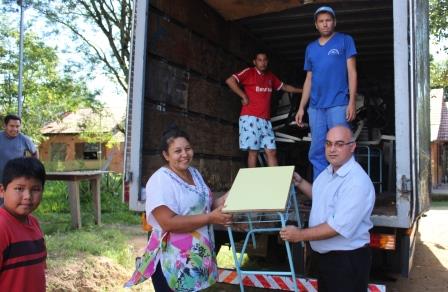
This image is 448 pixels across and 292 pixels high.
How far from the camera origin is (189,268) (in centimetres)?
254

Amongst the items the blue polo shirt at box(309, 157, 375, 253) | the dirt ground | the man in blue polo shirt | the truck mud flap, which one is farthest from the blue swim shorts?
the blue polo shirt at box(309, 157, 375, 253)

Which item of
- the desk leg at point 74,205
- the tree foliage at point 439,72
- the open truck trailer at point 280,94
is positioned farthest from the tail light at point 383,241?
the tree foliage at point 439,72

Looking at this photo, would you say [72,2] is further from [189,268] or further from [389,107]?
[189,268]

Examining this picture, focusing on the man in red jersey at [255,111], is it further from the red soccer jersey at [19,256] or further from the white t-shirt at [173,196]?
the red soccer jersey at [19,256]

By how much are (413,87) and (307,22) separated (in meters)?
2.87

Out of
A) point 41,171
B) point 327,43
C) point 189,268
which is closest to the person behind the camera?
point 41,171

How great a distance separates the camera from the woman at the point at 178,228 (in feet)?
8.16

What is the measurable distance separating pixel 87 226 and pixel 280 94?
3.84m

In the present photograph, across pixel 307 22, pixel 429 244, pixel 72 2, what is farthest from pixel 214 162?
pixel 72 2

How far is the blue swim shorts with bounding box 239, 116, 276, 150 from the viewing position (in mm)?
→ 5114

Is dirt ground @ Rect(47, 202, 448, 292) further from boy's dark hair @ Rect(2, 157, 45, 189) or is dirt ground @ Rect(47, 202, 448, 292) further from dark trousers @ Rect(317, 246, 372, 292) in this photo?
boy's dark hair @ Rect(2, 157, 45, 189)

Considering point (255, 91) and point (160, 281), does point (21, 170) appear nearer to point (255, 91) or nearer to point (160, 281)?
point (160, 281)

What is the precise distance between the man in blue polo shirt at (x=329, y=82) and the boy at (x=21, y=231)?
96.1 inches

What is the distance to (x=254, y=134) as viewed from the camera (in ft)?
16.9
